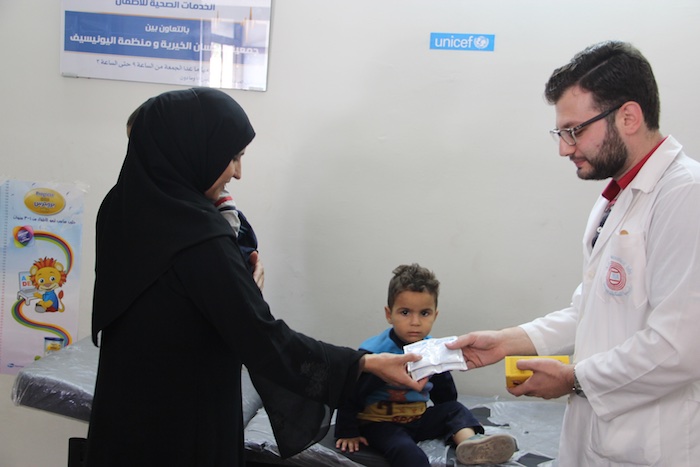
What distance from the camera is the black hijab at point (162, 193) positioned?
160 cm

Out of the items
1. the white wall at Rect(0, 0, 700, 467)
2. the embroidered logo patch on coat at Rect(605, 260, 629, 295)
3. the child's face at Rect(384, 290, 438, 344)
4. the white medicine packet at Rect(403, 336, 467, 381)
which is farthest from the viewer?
the white wall at Rect(0, 0, 700, 467)

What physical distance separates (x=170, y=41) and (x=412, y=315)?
6.08 feet

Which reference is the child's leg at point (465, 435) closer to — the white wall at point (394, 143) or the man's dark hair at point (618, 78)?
the white wall at point (394, 143)

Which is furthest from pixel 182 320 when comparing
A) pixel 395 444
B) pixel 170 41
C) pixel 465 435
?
pixel 170 41

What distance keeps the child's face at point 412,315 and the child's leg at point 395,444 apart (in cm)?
36

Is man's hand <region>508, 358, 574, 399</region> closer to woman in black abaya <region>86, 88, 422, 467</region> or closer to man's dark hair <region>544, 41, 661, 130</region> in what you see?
woman in black abaya <region>86, 88, 422, 467</region>

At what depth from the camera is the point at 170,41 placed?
124 inches

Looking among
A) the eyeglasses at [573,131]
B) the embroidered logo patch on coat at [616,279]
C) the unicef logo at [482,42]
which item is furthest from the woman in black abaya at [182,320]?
the unicef logo at [482,42]

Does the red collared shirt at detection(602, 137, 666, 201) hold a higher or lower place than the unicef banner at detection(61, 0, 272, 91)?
lower

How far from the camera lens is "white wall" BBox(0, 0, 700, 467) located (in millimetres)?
2938

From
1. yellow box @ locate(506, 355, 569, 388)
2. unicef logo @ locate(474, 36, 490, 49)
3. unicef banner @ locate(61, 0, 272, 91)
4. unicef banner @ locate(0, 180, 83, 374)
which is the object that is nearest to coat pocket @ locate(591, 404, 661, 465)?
yellow box @ locate(506, 355, 569, 388)

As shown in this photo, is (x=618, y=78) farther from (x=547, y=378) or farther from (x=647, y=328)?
(x=547, y=378)

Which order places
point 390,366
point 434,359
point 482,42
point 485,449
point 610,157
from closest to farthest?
point 610,157 < point 390,366 < point 434,359 < point 485,449 < point 482,42

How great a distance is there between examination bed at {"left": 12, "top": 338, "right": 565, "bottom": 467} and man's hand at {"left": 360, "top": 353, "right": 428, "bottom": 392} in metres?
0.62
